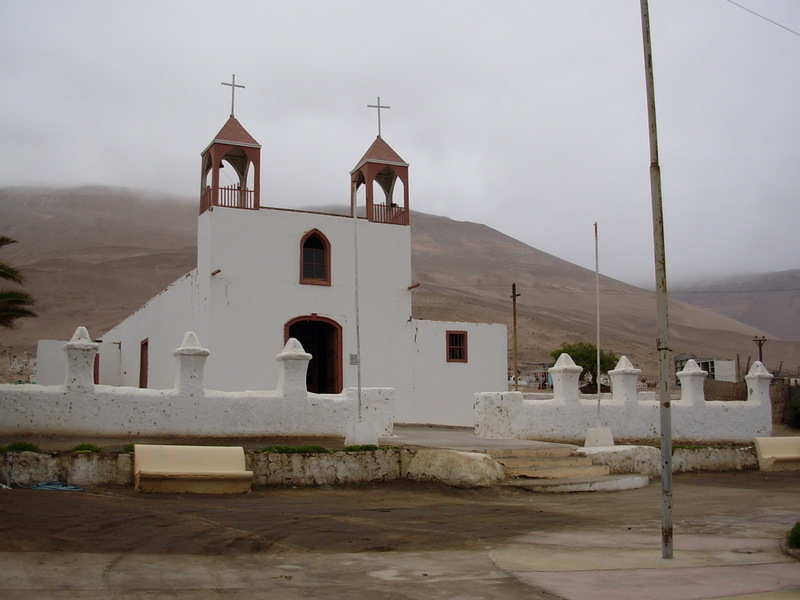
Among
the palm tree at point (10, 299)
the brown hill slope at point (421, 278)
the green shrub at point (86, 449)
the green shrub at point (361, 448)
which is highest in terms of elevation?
the brown hill slope at point (421, 278)

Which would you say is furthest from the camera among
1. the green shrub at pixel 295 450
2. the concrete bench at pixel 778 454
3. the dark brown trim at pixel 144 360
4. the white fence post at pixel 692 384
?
the dark brown trim at pixel 144 360

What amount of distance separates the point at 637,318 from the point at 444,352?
4732 inches

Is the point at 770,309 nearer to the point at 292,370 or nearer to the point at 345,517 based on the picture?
the point at 292,370

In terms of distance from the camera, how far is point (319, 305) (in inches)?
961

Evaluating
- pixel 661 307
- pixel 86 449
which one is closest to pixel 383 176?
pixel 86 449

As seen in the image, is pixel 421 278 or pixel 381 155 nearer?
pixel 381 155

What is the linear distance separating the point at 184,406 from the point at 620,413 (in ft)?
35.6

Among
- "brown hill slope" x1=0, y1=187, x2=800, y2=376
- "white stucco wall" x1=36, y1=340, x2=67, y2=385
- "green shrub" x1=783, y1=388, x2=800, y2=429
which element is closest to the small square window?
"white stucco wall" x1=36, y1=340, x2=67, y2=385

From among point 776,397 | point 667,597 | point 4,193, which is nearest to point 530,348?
point 776,397

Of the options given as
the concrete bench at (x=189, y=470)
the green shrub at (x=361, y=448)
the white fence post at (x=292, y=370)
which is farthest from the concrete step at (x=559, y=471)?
the white fence post at (x=292, y=370)

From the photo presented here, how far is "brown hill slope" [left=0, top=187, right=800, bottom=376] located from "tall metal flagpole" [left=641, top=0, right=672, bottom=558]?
7217 cm

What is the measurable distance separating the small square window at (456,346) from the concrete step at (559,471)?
33.5ft

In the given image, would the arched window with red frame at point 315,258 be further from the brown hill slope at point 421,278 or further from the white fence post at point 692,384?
the brown hill slope at point 421,278

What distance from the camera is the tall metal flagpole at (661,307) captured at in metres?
8.37
